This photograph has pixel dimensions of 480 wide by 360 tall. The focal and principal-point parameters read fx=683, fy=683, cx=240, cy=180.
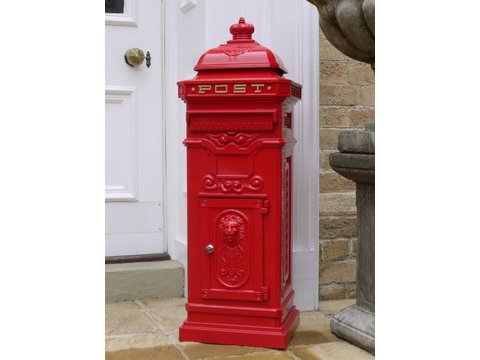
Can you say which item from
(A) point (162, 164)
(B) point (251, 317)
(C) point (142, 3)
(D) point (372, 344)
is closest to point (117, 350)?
(B) point (251, 317)

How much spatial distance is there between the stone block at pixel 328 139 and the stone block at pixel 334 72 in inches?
9.1

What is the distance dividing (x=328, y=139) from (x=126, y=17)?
1168 millimetres

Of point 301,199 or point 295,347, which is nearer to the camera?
point 295,347

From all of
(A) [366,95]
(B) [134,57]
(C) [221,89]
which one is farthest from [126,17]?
(A) [366,95]

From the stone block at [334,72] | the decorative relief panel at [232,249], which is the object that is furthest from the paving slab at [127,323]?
the stone block at [334,72]

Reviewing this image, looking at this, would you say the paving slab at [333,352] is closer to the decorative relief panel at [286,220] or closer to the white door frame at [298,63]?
the decorative relief panel at [286,220]

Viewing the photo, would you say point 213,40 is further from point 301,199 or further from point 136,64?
point 301,199

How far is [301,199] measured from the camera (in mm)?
3068

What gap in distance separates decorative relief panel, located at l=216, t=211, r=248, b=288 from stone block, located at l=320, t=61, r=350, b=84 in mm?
947

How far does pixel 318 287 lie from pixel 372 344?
2.35 feet

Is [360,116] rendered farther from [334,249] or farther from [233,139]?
[233,139]

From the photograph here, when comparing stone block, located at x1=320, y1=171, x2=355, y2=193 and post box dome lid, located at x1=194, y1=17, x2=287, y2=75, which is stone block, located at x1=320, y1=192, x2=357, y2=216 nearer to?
stone block, located at x1=320, y1=171, x2=355, y2=193

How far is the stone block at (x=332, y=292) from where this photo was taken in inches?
127
